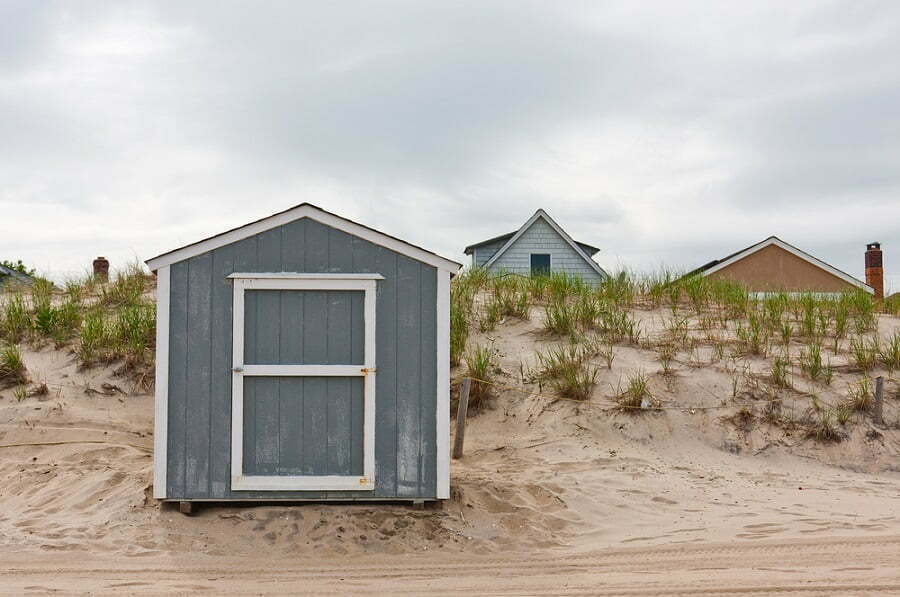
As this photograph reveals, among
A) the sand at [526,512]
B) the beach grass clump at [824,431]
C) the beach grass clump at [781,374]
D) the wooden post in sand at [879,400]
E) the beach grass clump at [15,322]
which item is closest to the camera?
the sand at [526,512]

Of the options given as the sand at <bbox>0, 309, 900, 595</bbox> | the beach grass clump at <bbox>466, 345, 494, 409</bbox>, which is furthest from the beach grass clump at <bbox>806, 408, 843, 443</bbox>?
the beach grass clump at <bbox>466, 345, 494, 409</bbox>

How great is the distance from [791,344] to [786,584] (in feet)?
23.8

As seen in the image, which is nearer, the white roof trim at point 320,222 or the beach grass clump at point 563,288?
the white roof trim at point 320,222

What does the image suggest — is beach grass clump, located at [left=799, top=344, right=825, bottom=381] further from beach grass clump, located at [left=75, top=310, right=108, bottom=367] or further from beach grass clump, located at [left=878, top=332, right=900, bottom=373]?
beach grass clump, located at [left=75, top=310, right=108, bottom=367]

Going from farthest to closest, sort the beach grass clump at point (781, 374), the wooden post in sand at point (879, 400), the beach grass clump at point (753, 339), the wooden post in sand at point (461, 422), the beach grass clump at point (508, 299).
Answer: the beach grass clump at point (508, 299), the beach grass clump at point (753, 339), the beach grass clump at point (781, 374), the wooden post in sand at point (879, 400), the wooden post in sand at point (461, 422)

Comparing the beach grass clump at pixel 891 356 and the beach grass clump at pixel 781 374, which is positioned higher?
the beach grass clump at pixel 891 356

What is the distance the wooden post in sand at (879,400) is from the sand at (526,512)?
0.17 m

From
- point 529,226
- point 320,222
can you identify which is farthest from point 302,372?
point 529,226

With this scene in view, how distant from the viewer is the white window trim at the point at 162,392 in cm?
739

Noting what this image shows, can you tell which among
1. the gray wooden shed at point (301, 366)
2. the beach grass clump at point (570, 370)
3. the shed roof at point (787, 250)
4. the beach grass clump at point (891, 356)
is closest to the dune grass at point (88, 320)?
the gray wooden shed at point (301, 366)

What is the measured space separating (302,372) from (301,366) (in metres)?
0.06

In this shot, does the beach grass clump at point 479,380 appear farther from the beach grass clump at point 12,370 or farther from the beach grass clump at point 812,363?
the beach grass clump at point 12,370

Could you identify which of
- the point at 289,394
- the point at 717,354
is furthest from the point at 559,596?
the point at 717,354

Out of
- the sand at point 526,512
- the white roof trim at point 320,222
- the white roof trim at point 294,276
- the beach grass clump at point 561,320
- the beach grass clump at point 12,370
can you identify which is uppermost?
the white roof trim at point 320,222
